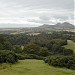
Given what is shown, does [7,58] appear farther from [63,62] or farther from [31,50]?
[31,50]

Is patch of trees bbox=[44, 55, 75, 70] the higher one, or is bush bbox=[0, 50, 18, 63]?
bush bbox=[0, 50, 18, 63]

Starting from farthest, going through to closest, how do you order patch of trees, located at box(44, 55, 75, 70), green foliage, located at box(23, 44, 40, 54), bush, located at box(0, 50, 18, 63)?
1. green foliage, located at box(23, 44, 40, 54)
2. bush, located at box(0, 50, 18, 63)
3. patch of trees, located at box(44, 55, 75, 70)

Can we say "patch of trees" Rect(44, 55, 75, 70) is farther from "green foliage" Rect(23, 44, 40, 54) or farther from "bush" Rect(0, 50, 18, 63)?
"green foliage" Rect(23, 44, 40, 54)

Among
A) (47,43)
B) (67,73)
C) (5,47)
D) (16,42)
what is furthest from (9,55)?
(16,42)

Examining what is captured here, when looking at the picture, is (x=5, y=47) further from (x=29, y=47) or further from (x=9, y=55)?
(x=9, y=55)

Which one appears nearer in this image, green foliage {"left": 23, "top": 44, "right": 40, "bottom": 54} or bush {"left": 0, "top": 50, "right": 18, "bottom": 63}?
bush {"left": 0, "top": 50, "right": 18, "bottom": 63}

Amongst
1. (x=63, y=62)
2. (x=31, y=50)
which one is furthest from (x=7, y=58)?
(x=31, y=50)

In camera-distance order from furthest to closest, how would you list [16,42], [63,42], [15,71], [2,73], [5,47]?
1. [16,42]
2. [63,42]
3. [5,47]
4. [15,71]
5. [2,73]

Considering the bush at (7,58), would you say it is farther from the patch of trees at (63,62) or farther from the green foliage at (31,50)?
the green foliage at (31,50)

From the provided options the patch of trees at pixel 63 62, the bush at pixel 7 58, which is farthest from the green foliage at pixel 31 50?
the patch of trees at pixel 63 62

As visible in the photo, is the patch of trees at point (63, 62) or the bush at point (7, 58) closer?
the patch of trees at point (63, 62)

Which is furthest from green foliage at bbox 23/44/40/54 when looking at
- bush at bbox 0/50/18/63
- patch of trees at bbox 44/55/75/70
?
patch of trees at bbox 44/55/75/70
